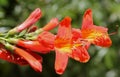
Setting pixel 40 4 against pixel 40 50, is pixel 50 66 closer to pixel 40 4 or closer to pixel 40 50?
pixel 40 4

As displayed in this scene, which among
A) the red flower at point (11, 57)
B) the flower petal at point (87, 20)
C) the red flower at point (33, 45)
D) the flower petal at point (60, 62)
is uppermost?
the flower petal at point (87, 20)

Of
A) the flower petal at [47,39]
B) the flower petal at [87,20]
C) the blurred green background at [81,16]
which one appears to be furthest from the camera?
the blurred green background at [81,16]

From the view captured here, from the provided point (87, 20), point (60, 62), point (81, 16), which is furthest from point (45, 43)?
point (81, 16)

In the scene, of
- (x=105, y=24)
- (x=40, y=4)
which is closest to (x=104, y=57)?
(x=105, y=24)

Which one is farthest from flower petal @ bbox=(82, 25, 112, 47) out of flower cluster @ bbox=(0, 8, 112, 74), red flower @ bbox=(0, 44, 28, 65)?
red flower @ bbox=(0, 44, 28, 65)

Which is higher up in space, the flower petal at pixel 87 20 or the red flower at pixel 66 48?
the flower petal at pixel 87 20

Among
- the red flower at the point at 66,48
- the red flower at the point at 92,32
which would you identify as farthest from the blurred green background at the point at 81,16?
the red flower at the point at 66,48

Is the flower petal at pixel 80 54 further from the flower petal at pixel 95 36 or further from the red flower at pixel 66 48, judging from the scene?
the flower petal at pixel 95 36

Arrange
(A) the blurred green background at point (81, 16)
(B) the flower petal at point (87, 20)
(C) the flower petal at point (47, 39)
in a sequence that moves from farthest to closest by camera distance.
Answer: (A) the blurred green background at point (81, 16) → (B) the flower petal at point (87, 20) → (C) the flower petal at point (47, 39)
